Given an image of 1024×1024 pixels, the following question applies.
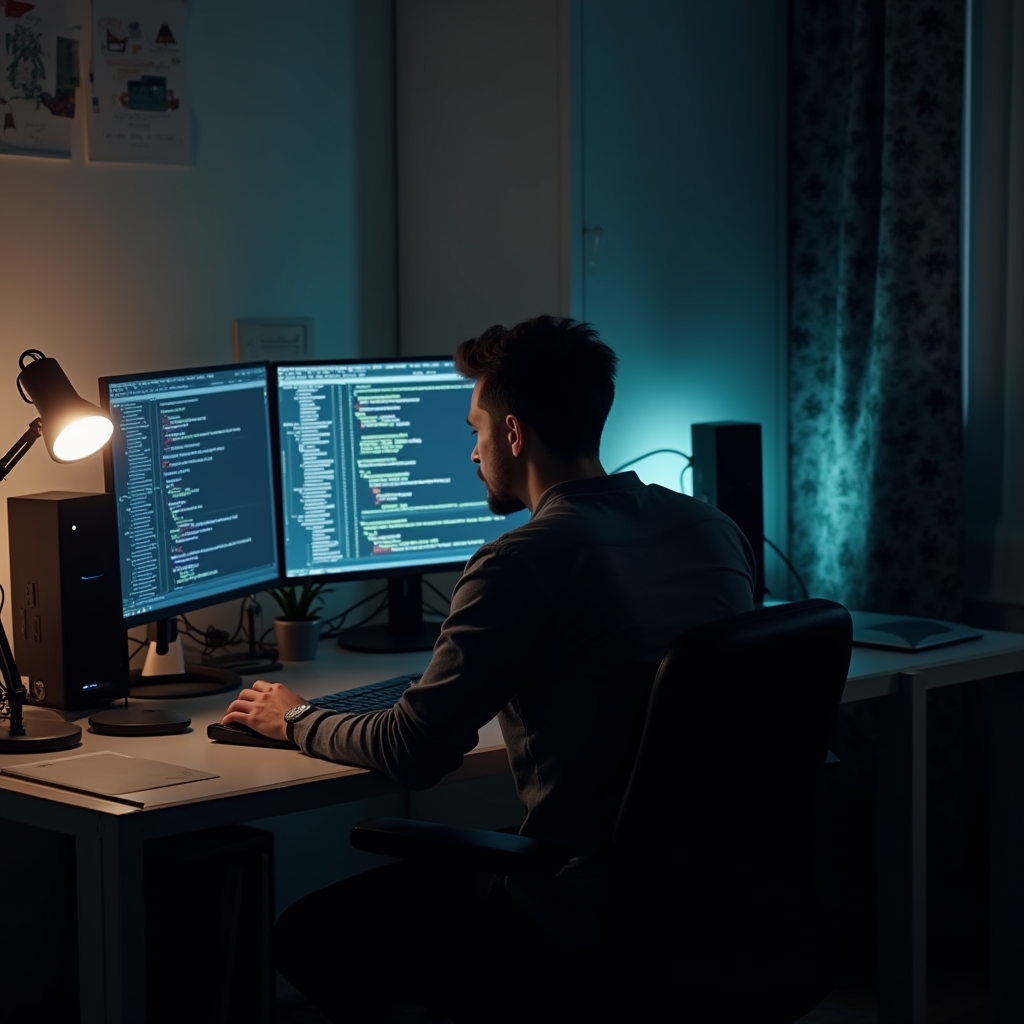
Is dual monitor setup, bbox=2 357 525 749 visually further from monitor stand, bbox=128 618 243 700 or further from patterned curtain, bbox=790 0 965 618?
patterned curtain, bbox=790 0 965 618

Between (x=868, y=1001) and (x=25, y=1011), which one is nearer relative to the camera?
(x=25, y=1011)

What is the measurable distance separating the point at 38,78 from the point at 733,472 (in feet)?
4.71

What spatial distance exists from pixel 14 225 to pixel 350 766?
3.76ft

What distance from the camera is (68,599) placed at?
6.79 ft

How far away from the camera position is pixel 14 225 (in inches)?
93.4

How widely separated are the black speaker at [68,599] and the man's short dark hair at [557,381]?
0.65 metres

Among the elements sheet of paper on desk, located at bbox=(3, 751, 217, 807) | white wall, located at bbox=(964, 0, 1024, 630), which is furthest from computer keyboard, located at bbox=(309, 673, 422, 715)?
white wall, located at bbox=(964, 0, 1024, 630)

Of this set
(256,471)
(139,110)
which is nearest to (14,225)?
(139,110)

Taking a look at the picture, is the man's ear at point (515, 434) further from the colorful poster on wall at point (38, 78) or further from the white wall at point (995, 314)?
the white wall at point (995, 314)

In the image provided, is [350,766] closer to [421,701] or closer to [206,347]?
[421,701]

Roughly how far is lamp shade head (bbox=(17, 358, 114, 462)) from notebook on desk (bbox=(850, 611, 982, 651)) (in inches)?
52.5

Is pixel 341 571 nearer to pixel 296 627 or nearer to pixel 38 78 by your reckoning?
pixel 296 627

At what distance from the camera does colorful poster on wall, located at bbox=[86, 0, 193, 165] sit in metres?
2.44

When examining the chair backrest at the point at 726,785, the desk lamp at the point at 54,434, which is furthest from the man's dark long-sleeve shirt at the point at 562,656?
the desk lamp at the point at 54,434
